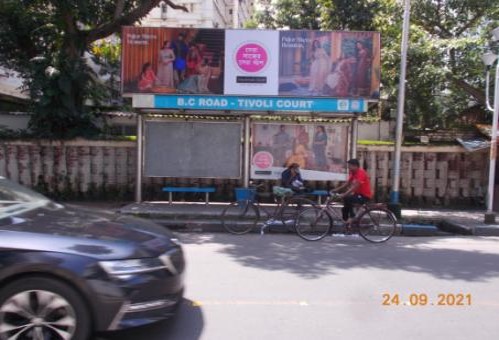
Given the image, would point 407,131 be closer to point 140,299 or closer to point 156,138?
point 156,138

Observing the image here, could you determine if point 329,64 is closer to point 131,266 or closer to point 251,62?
point 251,62

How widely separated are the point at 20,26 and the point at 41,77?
438 cm

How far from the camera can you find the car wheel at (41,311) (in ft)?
12.0

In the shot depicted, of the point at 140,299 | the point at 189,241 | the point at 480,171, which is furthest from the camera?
the point at 480,171

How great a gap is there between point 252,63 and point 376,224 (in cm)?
499

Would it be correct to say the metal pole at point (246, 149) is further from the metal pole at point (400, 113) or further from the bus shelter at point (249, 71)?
the metal pole at point (400, 113)

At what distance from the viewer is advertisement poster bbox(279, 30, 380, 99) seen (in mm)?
12109

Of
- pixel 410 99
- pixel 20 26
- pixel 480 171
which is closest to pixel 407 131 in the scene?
pixel 410 99

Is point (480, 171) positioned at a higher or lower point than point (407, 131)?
lower

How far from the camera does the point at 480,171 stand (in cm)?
1394

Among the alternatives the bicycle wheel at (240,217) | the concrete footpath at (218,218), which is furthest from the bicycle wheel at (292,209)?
the concrete footpath at (218,218)

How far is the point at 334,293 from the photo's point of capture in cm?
575

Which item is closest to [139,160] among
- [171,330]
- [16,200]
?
[16,200]

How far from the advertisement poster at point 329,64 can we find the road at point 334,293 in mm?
4535
